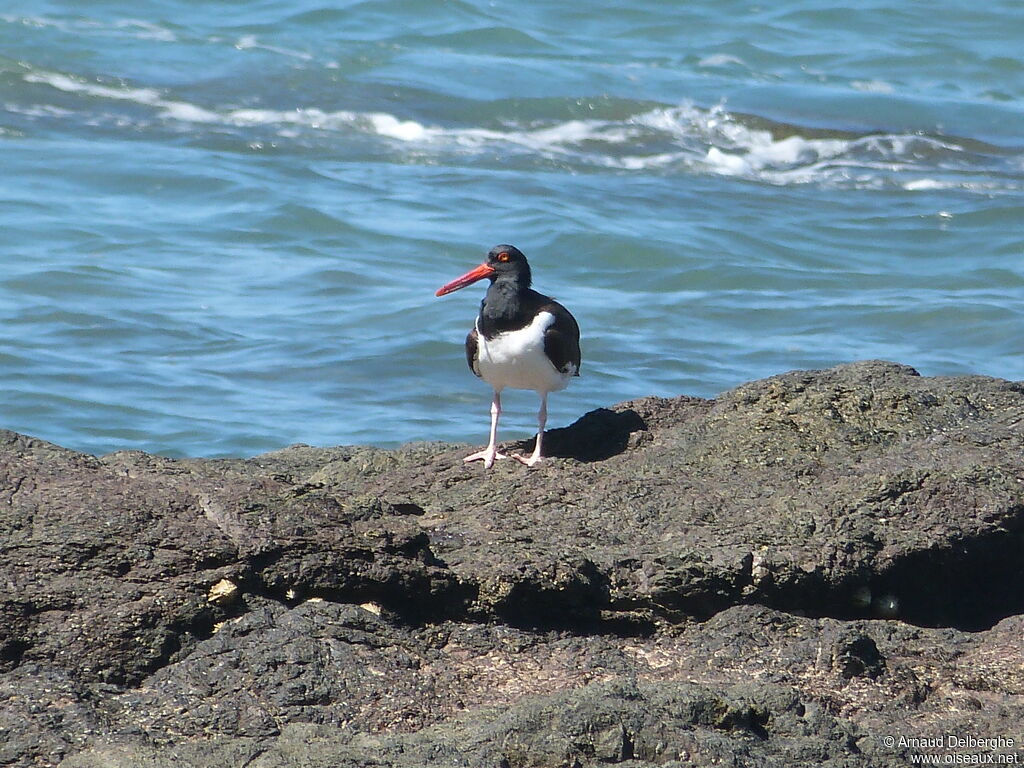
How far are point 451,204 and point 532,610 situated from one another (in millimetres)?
11020

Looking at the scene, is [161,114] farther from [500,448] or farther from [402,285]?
[500,448]

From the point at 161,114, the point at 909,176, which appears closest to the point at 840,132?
the point at 909,176

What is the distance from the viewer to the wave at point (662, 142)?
16.6 m

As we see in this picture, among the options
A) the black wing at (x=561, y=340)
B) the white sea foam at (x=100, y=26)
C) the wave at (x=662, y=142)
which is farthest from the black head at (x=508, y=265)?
the white sea foam at (x=100, y=26)

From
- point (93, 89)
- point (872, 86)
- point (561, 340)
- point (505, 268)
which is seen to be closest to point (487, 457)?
point (561, 340)

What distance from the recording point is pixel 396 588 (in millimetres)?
3998

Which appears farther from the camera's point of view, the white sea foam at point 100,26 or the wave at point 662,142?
the white sea foam at point 100,26

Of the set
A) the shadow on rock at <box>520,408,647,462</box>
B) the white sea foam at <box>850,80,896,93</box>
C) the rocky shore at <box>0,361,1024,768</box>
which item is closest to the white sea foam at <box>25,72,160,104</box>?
the white sea foam at <box>850,80,896,93</box>

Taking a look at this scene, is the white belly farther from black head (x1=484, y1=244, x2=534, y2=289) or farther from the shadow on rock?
the shadow on rock

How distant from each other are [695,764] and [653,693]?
0.26m

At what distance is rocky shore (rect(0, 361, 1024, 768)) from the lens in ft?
10.8

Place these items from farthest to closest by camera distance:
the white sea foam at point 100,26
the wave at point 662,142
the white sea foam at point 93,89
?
1. the white sea foam at point 100,26
2. the white sea foam at point 93,89
3. the wave at point 662,142

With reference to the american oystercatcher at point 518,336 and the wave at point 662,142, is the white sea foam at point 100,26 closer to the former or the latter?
the wave at point 662,142

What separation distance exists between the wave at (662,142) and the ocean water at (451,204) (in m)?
0.05
